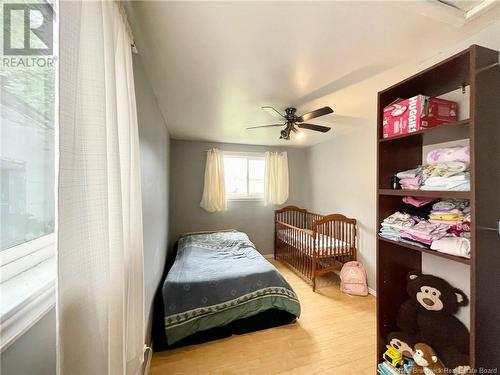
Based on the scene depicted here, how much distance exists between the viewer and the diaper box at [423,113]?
3.80 feet

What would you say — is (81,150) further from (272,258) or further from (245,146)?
(272,258)

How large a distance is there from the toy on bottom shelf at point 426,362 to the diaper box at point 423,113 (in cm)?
132

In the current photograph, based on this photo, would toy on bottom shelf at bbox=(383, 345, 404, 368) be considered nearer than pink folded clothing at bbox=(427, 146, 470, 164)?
No

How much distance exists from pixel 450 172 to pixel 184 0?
1606 mm

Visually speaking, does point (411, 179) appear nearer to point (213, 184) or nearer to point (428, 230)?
point (428, 230)

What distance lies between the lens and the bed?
1.73m

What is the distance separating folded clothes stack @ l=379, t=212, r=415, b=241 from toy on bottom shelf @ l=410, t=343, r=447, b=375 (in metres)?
0.65

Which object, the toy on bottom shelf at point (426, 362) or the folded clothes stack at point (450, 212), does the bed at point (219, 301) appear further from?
the folded clothes stack at point (450, 212)

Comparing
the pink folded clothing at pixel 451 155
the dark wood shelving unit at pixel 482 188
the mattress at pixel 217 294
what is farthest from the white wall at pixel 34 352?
the pink folded clothing at pixel 451 155

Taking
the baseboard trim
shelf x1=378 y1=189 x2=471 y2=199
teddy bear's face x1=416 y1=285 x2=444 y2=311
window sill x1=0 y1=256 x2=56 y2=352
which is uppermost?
shelf x1=378 y1=189 x2=471 y2=199

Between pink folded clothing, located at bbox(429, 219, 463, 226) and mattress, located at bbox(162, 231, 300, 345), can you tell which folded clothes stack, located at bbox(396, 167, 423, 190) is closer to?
pink folded clothing, located at bbox(429, 219, 463, 226)

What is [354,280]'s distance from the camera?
8.76 feet

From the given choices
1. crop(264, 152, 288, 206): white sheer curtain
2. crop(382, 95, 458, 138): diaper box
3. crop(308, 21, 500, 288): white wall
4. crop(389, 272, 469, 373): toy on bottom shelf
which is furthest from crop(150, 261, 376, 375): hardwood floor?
crop(264, 152, 288, 206): white sheer curtain

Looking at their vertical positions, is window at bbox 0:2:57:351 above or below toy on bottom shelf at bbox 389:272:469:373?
above
